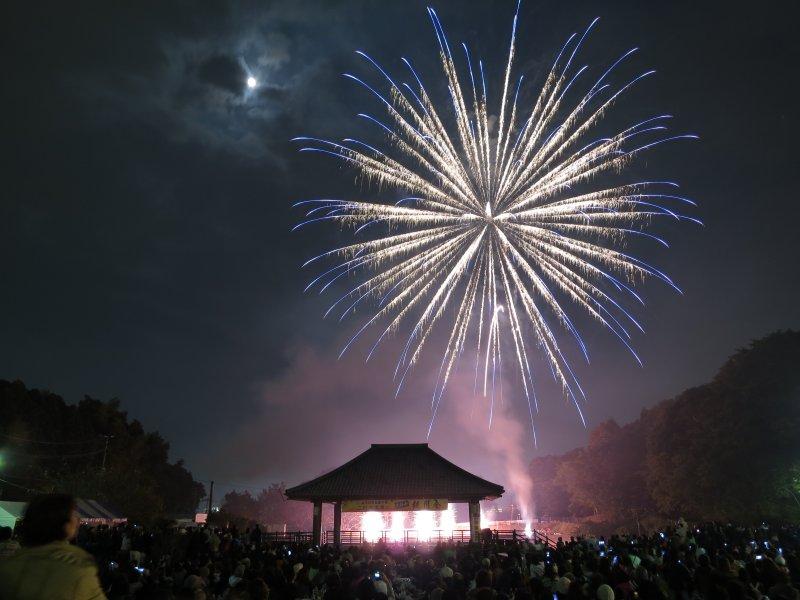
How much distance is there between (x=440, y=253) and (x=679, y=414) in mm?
41415

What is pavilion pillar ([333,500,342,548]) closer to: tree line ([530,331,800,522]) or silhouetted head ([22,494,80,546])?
silhouetted head ([22,494,80,546])

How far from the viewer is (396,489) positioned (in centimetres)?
3319

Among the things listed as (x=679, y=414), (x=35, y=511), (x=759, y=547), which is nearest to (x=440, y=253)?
(x=759, y=547)

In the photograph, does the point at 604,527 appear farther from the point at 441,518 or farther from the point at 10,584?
the point at 10,584

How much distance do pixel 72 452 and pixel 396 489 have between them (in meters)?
55.0

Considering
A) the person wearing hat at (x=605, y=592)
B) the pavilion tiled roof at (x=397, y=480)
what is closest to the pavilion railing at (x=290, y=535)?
the pavilion tiled roof at (x=397, y=480)

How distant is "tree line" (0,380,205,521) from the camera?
5500 cm

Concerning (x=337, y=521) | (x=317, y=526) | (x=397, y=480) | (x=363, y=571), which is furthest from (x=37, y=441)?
(x=363, y=571)

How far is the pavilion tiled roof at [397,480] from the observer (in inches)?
1283

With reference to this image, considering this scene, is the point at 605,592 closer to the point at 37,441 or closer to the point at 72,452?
the point at 37,441

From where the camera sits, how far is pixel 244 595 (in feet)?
20.3

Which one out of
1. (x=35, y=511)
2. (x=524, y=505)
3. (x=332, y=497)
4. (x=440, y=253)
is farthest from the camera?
(x=524, y=505)

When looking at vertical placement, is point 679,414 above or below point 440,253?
below

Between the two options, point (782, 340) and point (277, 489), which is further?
point (277, 489)
